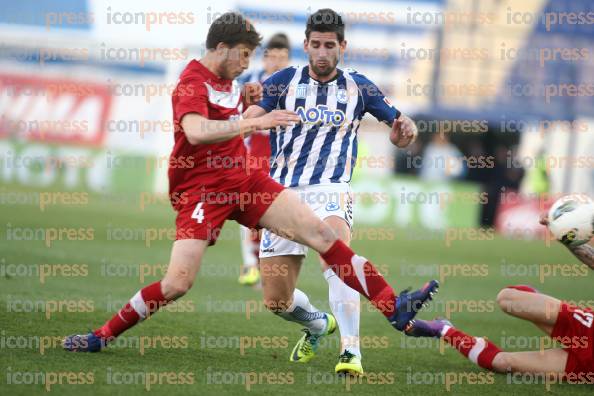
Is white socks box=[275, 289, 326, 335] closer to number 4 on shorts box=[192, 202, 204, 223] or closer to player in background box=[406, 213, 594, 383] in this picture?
player in background box=[406, 213, 594, 383]

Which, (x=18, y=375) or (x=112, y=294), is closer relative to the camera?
(x=18, y=375)

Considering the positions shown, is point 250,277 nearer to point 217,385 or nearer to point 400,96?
point 217,385

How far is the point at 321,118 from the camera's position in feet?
22.1

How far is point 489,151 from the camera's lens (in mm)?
25297

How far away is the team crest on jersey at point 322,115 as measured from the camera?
6.71 metres

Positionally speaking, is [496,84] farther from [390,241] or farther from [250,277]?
[250,277]

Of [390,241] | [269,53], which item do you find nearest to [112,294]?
[269,53]

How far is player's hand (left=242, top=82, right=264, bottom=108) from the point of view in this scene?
677 centimetres

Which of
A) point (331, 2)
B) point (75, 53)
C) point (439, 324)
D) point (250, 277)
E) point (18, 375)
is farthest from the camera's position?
point (331, 2)

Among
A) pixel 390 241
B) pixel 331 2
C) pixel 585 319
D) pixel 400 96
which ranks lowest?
pixel 390 241

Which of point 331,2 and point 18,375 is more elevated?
point 331,2

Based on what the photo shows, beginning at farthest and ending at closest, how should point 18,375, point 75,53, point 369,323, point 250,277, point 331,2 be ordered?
point 331,2 < point 75,53 < point 250,277 < point 369,323 < point 18,375

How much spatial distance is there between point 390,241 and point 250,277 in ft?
24.8

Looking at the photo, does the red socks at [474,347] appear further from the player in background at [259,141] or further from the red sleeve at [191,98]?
the player in background at [259,141]
